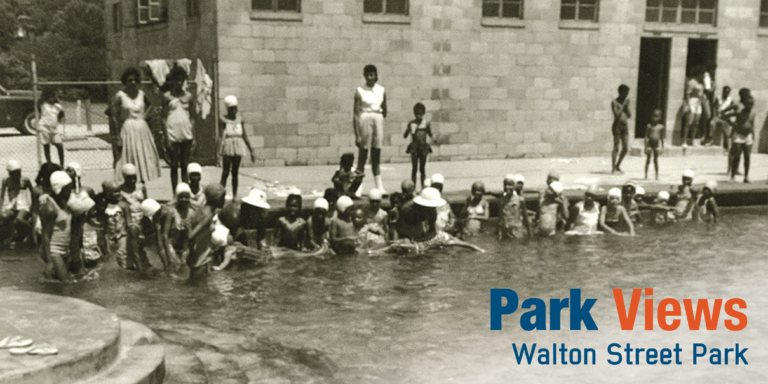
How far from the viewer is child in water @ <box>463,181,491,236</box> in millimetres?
12539

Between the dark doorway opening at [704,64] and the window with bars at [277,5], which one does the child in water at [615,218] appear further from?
the dark doorway opening at [704,64]

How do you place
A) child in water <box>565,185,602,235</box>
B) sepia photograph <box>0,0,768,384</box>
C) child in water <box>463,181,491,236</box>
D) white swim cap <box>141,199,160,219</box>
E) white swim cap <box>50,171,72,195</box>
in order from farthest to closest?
child in water <box>565,185,602,235</box>
child in water <box>463,181,491,236</box>
white swim cap <box>141,199,160,219</box>
white swim cap <box>50,171,72,195</box>
sepia photograph <box>0,0,768,384</box>

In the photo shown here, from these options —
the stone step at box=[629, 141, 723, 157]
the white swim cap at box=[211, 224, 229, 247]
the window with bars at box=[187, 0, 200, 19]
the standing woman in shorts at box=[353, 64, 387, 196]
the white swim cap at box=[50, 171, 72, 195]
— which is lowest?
the white swim cap at box=[211, 224, 229, 247]

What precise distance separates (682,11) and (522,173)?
21.3 ft

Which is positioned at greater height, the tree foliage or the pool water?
the tree foliage

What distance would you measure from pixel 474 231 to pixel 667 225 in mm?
3280

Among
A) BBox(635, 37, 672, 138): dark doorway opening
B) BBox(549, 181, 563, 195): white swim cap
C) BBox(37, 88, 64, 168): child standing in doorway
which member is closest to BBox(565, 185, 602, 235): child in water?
BBox(549, 181, 563, 195): white swim cap

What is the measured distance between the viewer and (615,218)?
13.2 meters

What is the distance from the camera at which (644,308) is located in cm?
913

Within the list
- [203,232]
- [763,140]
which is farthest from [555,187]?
[763,140]

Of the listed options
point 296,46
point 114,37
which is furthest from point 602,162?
point 114,37

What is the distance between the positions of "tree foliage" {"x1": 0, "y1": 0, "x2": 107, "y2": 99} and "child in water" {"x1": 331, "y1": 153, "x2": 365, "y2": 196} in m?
32.5

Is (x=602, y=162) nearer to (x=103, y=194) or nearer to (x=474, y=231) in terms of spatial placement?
(x=474, y=231)

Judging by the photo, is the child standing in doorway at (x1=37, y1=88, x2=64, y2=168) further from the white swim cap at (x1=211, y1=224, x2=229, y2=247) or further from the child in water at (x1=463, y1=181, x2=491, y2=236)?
the child in water at (x1=463, y1=181, x2=491, y2=236)
